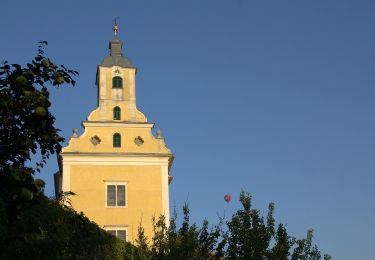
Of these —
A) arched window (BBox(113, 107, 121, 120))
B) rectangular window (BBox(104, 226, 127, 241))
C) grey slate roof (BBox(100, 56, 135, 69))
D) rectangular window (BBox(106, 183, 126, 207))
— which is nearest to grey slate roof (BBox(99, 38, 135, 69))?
grey slate roof (BBox(100, 56, 135, 69))

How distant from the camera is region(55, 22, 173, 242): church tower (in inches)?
1335

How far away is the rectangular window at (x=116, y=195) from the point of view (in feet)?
112

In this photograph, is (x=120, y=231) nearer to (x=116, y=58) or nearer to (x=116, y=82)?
(x=116, y=82)

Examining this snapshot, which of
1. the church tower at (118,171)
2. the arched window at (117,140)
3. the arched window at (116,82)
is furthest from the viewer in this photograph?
the arched window at (116,82)

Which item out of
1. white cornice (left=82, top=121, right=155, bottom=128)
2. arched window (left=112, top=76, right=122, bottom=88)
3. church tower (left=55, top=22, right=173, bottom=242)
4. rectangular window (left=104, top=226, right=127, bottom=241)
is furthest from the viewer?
arched window (left=112, top=76, right=122, bottom=88)

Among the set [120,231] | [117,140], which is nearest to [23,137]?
[120,231]

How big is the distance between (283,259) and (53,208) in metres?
5.97

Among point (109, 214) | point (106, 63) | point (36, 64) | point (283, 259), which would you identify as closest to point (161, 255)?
point (283, 259)

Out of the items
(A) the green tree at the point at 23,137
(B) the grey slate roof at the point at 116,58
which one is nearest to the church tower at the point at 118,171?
(B) the grey slate roof at the point at 116,58

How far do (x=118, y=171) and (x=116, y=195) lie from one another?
53.9 inches

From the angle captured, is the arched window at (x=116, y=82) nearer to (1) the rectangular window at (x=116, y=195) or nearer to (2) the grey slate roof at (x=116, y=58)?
(2) the grey slate roof at (x=116, y=58)

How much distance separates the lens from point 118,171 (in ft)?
114

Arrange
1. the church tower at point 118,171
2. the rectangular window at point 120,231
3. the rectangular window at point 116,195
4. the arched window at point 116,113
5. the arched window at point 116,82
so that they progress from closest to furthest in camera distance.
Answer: the rectangular window at point 120,231 → the church tower at point 118,171 → the rectangular window at point 116,195 → the arched window at point 116,113 → the arched window at point 116,82

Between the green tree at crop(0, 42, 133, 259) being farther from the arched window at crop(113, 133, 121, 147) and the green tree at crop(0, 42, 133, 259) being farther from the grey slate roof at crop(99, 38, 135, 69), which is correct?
the grey slate roof at crop(99, 38, 135, 69)
